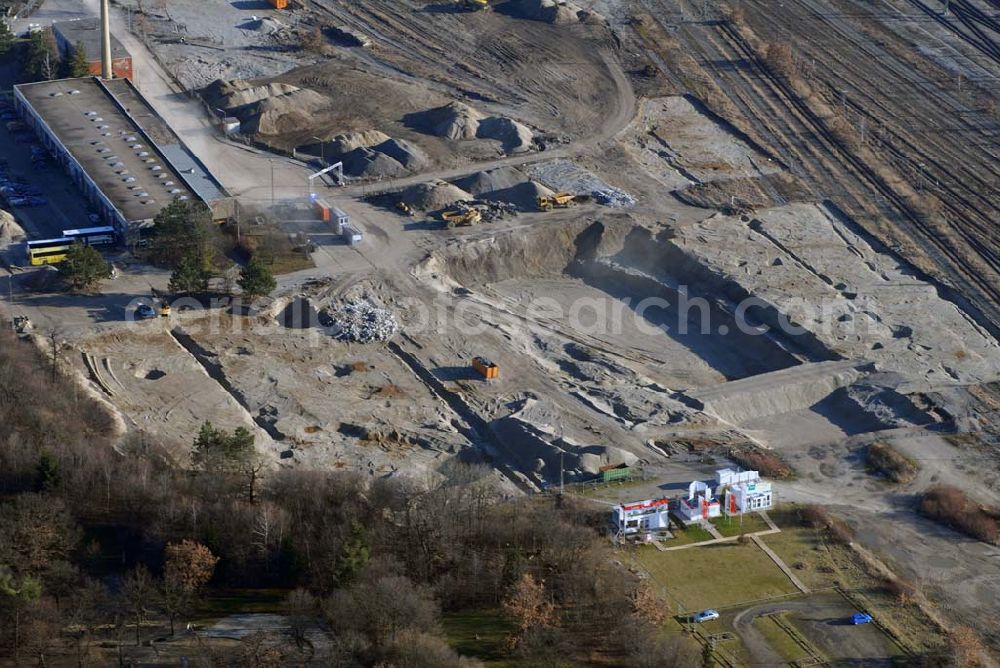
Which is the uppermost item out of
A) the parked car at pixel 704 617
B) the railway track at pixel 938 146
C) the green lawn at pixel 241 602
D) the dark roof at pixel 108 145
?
the railway track at pixel 938 146

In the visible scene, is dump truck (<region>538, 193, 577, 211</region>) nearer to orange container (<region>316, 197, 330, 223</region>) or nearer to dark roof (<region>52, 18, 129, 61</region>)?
orange container (<region>316, 197, 330, 223</region>)

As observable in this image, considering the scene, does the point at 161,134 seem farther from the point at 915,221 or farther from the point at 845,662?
the point at 845,662

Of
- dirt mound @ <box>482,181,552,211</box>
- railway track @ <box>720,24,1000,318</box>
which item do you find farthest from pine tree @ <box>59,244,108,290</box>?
railway track @ <box>720,24,1000,318</box>

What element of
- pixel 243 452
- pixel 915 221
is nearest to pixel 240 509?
pixel 243 452

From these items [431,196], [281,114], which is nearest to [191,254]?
[431,196]

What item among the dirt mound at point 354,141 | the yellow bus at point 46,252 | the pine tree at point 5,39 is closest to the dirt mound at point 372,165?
the dirt mound at point 354,141

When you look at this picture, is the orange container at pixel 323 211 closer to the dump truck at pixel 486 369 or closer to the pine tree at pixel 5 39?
the dump truck at pixel 486 369

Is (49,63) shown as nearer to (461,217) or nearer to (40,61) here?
(40,61)
